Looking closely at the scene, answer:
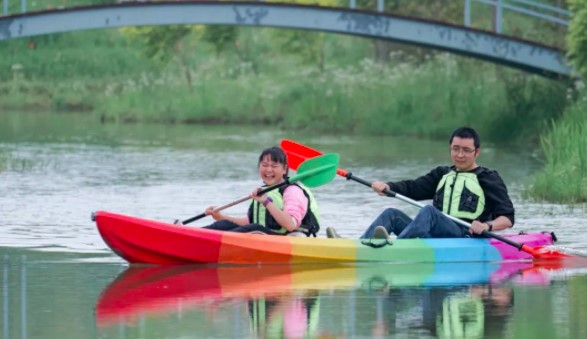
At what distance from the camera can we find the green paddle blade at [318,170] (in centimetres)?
1345

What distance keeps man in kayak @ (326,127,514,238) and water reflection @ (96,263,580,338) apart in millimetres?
295

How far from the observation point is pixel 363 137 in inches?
1188

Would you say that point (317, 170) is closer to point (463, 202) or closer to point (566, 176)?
point (463, 202)

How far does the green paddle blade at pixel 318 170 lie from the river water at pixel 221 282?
0.88m

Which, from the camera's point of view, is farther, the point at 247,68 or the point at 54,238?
the point at 247,68

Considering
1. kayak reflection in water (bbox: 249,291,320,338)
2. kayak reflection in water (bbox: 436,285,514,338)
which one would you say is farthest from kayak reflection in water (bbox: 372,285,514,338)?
kayak reflection in water (bbox: 249,291,320,338)

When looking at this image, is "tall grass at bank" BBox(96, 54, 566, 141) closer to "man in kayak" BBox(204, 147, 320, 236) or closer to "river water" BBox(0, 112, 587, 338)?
"river water" BBox(0, 112, 587, 338)

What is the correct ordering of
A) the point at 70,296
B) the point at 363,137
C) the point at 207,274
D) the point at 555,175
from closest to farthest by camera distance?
the point at 70,296
the point at 207,274
the point at 555,175
the point at 363,137

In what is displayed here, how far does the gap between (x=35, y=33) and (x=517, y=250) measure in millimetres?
14458

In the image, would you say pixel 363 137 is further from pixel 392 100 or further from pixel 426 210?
pixel 426 210

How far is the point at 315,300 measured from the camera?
1112 centimetres

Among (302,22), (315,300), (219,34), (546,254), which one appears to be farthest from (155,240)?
(219,34)

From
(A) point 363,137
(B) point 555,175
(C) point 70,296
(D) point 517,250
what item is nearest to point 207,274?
(C) point 70,296

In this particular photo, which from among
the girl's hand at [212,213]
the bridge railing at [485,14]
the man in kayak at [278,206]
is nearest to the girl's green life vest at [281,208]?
the man in kayak at [278,206]
